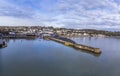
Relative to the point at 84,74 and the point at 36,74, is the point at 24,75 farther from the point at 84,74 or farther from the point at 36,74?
the point at 84,74

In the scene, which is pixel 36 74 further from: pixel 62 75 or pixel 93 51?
pixel 93 51

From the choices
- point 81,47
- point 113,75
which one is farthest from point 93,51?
point 113,75

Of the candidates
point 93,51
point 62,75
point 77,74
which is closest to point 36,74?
point 62,75

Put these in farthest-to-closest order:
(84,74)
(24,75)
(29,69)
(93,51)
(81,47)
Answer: (81,47), (93,51), (29,69), (84,74), (24,75)

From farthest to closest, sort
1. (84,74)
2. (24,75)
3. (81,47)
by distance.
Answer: (81,47)
(84,74)
(24,75)

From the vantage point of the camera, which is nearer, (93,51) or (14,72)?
(14,72)

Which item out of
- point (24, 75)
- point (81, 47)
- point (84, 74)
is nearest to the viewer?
point (24, 75)

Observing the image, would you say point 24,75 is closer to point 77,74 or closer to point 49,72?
point 49,72

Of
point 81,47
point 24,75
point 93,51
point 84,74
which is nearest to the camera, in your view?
point 24,75

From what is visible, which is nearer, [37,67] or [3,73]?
[3,73]
